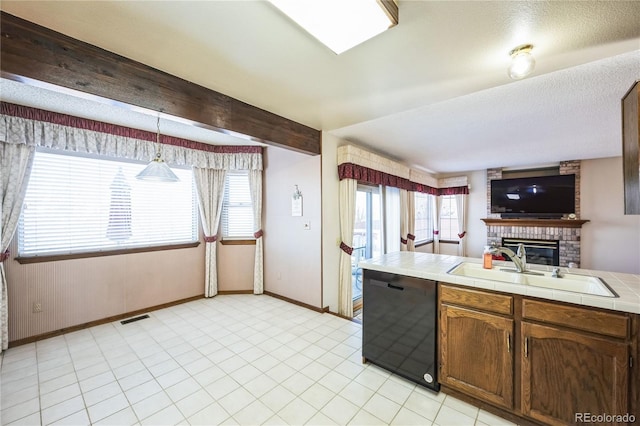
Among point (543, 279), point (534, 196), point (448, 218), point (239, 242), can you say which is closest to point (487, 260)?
point (543, 279)

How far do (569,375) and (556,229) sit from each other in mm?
5041

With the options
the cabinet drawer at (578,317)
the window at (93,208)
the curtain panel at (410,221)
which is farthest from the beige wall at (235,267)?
the cabinet drawer at (578,317)

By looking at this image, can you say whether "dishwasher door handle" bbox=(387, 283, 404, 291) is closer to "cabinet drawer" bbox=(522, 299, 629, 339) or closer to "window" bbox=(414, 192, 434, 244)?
"cabinet drawer" bbox=(522, 299, 629, 339)

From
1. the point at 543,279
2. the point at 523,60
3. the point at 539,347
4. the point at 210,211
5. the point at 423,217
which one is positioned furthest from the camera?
the point at 423,217

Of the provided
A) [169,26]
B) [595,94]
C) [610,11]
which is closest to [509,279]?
[610,11]

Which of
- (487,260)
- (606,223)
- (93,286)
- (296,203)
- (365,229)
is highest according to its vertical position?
(296,203)

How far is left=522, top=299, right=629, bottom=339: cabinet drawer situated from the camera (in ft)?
4.48

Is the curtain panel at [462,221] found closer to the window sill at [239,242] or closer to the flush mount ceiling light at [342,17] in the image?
the window sill at [239,242]

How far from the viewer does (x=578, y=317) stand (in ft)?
4.80

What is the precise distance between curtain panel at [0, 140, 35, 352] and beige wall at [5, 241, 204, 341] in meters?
0.12

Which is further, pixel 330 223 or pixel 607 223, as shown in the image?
pixel 607 223

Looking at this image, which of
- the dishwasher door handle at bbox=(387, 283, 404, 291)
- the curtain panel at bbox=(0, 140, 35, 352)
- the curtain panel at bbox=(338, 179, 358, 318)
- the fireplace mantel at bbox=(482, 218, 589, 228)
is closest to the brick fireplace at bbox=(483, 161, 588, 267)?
the fireplace mantel at bbox=(482, 218, 589, 228)

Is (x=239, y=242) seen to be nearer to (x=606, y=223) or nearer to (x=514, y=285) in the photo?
(x=514, y=285)

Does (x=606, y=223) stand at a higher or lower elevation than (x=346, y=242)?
higher
